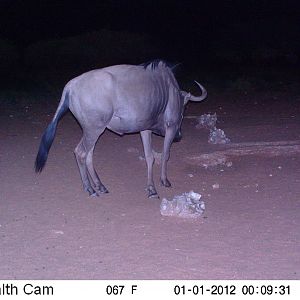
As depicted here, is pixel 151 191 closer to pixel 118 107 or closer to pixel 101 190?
pixel 101 190

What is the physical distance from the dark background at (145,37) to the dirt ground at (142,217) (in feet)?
35.8

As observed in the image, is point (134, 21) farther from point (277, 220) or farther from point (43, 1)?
point (277, 220)

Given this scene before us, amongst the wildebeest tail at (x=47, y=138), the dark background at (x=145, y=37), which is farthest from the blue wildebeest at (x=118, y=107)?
the dark background at (x=145, y=37)

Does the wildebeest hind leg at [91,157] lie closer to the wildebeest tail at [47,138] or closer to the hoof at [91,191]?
the hoof at [91,191]

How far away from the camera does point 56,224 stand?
645 cm

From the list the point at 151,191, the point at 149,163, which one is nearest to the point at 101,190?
the point at 151,191

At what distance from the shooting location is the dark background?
2500cm

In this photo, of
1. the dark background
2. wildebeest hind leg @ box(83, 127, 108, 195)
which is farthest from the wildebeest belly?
the dark background

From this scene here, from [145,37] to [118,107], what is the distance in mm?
26540

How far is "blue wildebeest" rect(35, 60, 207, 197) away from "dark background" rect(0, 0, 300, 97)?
39.5ft

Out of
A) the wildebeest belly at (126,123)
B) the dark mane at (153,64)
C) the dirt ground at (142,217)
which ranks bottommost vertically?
the dirt ground at (142,217)

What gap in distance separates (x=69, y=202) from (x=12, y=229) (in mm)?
1101

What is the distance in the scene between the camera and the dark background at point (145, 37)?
25000 millimetres

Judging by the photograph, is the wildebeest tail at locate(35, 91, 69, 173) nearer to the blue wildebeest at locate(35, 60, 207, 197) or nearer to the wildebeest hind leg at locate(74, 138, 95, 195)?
the blue wildebeest at locate(35, 60, 207, 197)
